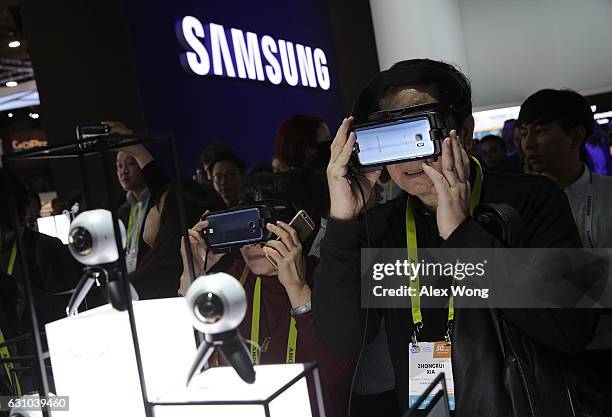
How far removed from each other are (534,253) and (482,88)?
7.61 metres

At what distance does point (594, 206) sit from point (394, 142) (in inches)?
46.0

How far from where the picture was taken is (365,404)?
5.58 feet

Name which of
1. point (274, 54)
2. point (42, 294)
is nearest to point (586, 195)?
point (42, 294)

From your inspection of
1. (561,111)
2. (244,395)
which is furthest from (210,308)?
(561,111)

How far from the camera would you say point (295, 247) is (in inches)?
61.0

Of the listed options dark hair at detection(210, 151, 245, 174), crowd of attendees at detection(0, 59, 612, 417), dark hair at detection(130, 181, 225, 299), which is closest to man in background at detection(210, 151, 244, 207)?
dark hair at detection(210, 151, 245, 174)

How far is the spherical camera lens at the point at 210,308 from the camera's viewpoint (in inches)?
36.0

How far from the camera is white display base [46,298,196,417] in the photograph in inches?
40.4

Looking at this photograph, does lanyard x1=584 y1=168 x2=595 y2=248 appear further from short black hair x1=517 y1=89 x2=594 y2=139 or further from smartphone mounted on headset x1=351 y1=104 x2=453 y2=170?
smartphone mounted on headset x1=351 y1=104 x2=453 y2=170

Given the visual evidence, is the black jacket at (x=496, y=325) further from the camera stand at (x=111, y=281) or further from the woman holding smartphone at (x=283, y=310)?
the camera stand at (x=111, y=281)

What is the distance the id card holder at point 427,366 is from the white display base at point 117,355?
43cm

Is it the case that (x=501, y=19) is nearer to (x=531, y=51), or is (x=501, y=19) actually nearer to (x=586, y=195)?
(x=531, y=51)

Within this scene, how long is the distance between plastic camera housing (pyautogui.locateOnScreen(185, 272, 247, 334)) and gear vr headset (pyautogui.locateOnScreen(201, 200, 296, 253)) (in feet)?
1.80

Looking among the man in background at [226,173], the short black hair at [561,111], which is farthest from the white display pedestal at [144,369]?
the man in background at [226,173]
